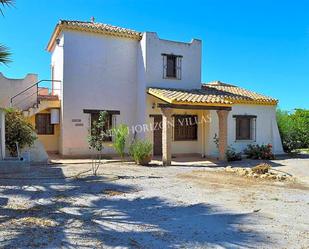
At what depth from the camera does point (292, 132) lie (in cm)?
2408

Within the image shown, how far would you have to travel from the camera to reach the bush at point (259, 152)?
2000 cm

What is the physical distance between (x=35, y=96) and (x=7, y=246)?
54.7 feet

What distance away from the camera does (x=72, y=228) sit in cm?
655

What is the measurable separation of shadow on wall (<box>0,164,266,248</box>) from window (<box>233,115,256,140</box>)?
12.8 metres

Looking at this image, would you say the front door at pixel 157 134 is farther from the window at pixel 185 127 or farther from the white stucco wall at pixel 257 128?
the white stucco wall at pixel 257 128

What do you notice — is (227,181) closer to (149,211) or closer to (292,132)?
(149,211)

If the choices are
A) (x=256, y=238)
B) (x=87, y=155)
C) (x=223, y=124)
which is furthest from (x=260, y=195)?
(x=87, y=155)

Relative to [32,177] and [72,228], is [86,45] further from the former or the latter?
[72,228]

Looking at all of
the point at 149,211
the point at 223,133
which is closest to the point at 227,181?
the point at 149,211

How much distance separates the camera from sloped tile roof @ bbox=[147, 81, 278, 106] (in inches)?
690

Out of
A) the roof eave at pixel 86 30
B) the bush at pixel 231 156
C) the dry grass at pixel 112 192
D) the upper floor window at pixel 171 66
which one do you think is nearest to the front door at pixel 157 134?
the upper floor window at pixel 171 66

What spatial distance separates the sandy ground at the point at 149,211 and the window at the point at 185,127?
7912 millimetres

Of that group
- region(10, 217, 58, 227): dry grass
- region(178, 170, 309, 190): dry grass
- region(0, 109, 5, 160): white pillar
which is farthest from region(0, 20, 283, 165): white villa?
region(10, 217, 58, 227): dry grass

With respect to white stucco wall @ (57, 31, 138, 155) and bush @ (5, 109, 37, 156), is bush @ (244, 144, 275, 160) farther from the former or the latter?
bush @ (5, 109, 37, 156)
